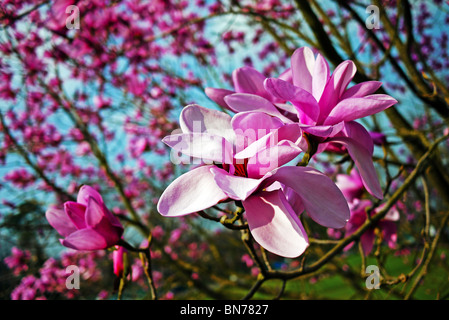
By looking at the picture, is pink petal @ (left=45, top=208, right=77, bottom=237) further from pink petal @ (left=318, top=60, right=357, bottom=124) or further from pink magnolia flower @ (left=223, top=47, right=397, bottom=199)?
pink petal @ (left=318, top=60, right=357, bottom=124)

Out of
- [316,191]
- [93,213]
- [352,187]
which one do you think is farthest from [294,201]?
[352,187]

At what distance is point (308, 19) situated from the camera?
3.27ft

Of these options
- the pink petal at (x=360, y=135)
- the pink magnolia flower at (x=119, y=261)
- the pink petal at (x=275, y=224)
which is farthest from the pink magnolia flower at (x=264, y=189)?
the pink magnolia flower at (x=119, y=261)

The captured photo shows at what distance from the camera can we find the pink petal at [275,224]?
0.37m

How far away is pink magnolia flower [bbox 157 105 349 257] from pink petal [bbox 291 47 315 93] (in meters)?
0.10

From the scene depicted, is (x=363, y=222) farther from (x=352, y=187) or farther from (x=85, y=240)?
(x=85, y=240)

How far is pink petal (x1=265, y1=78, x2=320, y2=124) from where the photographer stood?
0.41 m

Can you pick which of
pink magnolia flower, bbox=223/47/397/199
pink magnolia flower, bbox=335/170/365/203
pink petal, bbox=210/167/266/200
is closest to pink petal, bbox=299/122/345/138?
pink magnolia flower, bbox=223/47/397/199

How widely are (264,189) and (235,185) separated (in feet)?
0.20

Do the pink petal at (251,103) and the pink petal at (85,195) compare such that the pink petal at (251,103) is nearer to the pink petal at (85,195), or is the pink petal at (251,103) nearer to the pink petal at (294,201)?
the pink petal at (294,201)

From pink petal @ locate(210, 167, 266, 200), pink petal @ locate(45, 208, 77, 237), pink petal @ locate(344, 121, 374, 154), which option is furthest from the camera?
pink petal @ locate(45, 208, 77, 237)

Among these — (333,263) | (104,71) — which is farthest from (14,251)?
(333,263)
